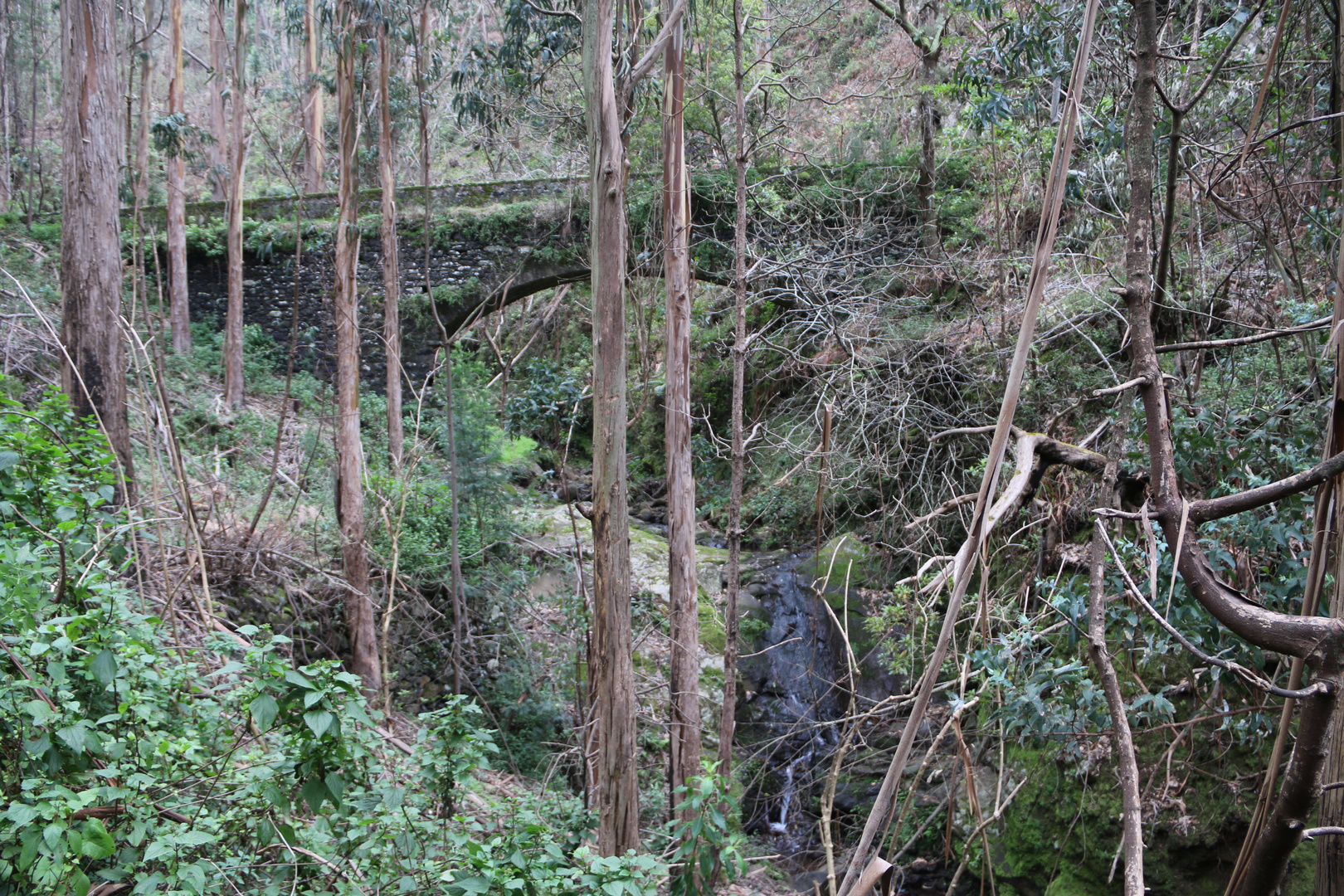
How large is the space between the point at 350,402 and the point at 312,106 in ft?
28.2

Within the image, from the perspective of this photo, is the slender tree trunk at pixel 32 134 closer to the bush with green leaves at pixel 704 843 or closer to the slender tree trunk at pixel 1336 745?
the bush with green leaves at pixel 704 843

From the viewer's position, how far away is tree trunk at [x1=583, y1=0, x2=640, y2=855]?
373 centimetres

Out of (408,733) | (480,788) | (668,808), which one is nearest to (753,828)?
(668,808)

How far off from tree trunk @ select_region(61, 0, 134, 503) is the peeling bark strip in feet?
19.5

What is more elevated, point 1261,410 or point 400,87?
point 400,87

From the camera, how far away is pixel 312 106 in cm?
1323

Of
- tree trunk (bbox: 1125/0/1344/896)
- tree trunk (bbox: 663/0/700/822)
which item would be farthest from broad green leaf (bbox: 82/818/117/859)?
tree trunk (bbox: 663/0/700/822)

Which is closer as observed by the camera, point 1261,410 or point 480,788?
point 1261,410

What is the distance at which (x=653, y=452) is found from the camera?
13922mm

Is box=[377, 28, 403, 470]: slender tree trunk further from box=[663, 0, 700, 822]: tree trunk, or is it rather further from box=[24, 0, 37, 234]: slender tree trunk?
box=[24, 0, 37, 234]: slender tree trunk

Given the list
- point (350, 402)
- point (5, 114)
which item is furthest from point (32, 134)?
point (350, 402)

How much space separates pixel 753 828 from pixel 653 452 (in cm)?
762

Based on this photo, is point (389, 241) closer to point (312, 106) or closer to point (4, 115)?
point (312, 106)

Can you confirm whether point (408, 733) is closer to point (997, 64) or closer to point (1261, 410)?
point (1261, 410)
